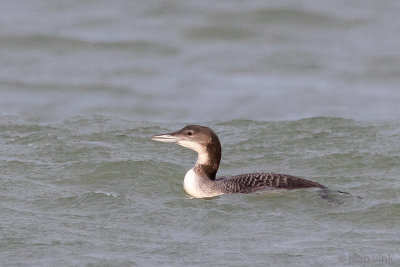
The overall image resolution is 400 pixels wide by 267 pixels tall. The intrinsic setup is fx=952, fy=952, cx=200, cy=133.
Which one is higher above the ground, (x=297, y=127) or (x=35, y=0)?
(x=35, y=0)

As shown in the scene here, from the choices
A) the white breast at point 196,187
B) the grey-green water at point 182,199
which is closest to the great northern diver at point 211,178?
the white breast at point 196,187

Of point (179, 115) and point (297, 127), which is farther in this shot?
point (179, 115)

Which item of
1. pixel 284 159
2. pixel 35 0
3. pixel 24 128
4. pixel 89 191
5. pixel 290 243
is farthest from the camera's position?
pixel 35 0

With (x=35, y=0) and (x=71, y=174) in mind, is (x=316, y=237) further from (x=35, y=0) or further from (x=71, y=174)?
(x=35, y=0)

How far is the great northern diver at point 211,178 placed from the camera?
8852 mm

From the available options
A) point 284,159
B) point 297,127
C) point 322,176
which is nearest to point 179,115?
point 297,127

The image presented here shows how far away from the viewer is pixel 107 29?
1586cm

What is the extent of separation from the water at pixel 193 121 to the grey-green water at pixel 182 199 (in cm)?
2

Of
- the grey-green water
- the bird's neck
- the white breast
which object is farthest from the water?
the bird's neck

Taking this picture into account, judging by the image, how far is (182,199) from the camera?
9.02 m

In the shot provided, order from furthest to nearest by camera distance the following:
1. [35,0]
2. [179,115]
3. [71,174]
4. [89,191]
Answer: [35,0] → [179,115] → [71,174] → [89,191]

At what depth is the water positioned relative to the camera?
7500 mm

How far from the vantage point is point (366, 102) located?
13102mm

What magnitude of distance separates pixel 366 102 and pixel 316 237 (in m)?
5.89
